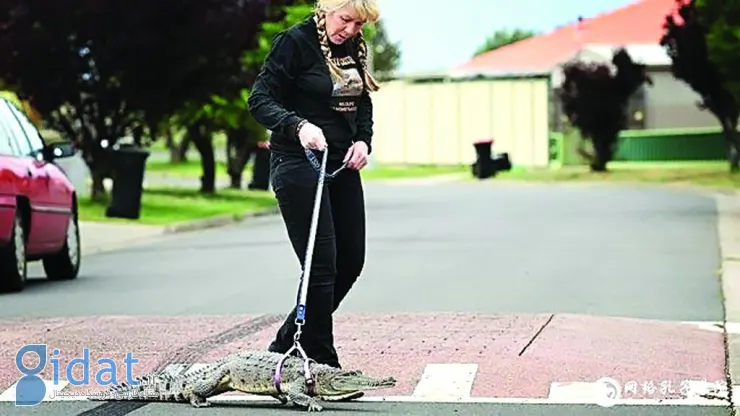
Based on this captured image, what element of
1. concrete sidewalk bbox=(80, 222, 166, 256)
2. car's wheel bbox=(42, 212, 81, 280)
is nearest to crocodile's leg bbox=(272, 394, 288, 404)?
car's wheel bbox=(42, 212, 81, 280)

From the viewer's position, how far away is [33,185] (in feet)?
48.3

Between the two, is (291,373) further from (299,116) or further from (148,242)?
(148,242)

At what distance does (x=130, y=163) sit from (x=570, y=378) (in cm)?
1953

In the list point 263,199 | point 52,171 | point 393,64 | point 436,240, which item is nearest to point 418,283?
point 52,171

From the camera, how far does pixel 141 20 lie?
27.5m

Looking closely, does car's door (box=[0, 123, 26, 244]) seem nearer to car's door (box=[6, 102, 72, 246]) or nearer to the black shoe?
car's door (box=[6, 102, 72, 246])

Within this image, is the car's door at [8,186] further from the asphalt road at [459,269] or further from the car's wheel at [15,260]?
the asphalt road at [459,269]

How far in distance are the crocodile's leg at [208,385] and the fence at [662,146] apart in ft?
143

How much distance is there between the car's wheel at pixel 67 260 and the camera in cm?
1591

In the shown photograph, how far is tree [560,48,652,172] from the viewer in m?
42.4

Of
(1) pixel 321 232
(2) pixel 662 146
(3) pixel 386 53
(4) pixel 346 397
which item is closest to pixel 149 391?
(4) pixel 346 397

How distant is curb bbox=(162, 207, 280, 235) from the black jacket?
17590mm

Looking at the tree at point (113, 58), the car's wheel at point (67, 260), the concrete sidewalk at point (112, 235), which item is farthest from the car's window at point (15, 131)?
the tree at point (113, 58)

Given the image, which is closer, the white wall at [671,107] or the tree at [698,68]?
the tree at [698,68]
